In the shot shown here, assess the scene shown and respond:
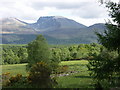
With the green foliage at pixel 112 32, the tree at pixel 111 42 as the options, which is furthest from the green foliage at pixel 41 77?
the green foliage at pixel 112 32

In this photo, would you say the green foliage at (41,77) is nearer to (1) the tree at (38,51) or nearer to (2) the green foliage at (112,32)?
(2) the green foliage at (112,32)

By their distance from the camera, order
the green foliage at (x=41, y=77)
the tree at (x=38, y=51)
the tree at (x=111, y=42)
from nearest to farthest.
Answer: the tree at (x=111, y=42) → the green foliage at (x=41, y=77) → the tree at (x=38, y=51)

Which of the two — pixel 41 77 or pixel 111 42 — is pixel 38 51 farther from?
pixel 111 42

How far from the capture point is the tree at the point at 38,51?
42.3 m

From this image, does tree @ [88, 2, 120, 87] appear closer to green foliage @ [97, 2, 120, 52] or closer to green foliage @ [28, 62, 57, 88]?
green foliage @ [97, 2, 120, 52]

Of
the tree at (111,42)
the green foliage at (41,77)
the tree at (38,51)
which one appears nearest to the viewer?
the tree at (111,42)

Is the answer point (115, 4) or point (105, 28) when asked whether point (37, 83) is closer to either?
point (105, 28)

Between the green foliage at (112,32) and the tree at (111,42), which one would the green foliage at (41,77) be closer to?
the tree at (111,42)

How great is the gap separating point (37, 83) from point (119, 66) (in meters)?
10.7

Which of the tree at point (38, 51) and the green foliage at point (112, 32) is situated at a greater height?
the green foliage at point (112, 32)

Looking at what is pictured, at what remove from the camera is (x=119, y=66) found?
14.6m

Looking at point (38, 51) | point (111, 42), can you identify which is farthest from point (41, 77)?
point (38, 51)

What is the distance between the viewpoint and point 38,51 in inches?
1699

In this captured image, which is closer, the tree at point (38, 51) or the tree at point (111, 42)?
the tree at point (111, 42)
